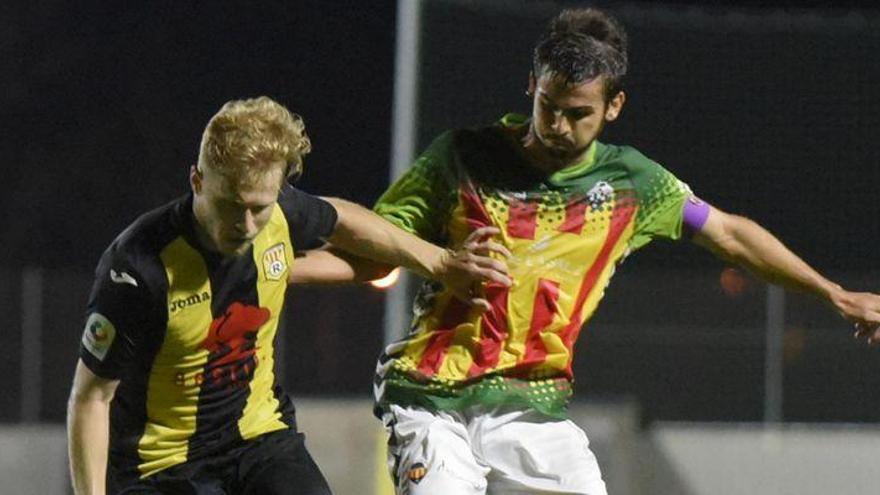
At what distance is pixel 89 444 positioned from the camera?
4.13 meters

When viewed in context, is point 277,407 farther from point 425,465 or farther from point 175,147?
point 175,147

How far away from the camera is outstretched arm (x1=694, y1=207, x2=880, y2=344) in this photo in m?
4.67

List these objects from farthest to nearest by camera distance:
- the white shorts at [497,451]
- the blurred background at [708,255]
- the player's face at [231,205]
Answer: the blurred background at [708,255]
the white shorts at [497,451]
the player's face at [231,205]

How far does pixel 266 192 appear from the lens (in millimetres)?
4031

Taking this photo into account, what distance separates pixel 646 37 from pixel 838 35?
672mm

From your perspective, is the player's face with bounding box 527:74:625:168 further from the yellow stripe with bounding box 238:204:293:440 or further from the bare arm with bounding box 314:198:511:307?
the yellow stripe with bounding box 238:204:293:440

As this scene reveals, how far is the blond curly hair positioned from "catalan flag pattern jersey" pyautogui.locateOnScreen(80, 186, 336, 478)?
0.20 metres

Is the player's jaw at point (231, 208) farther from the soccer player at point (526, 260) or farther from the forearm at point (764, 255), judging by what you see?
the forearm at point (764, 255)

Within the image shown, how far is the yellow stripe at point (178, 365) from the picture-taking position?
4180 mm

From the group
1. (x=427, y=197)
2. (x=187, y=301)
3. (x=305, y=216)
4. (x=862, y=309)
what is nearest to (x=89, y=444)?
(x=187, y=301)

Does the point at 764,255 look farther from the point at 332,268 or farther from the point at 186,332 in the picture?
the point at 186,332

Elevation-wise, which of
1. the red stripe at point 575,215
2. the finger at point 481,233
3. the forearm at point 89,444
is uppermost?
the red stripe at point 575,215

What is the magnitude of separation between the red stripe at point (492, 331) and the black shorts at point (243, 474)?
1.43 ft

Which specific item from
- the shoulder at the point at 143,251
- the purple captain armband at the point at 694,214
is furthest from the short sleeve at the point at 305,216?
the purple captain armband at the point at 694,214
